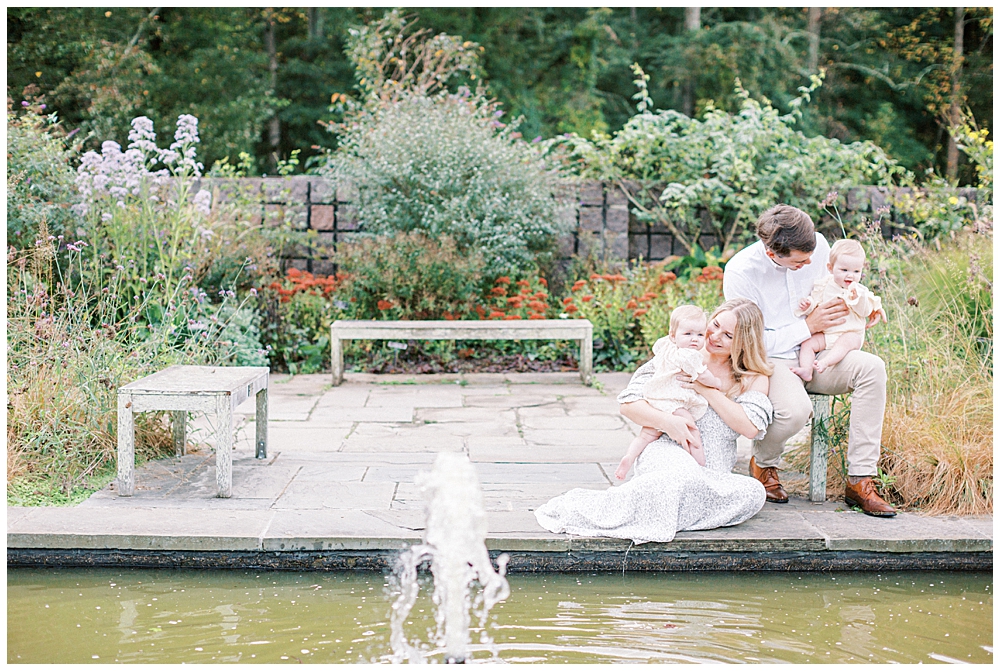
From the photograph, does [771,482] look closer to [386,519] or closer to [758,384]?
[758,384]

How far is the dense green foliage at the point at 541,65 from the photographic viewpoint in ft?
45.2

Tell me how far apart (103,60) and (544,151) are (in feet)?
25.5

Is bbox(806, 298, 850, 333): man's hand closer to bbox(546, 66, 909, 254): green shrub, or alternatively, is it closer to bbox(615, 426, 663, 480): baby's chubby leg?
bbox(615, 426, 663, 480): baby's chubby leg

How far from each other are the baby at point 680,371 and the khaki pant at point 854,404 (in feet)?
0.92

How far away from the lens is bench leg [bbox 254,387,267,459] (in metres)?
4.62

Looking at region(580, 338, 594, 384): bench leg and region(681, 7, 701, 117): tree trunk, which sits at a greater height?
→ region(681, 7, 701, 117): tree trunk

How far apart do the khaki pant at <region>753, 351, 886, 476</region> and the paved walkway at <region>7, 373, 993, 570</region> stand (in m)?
0.26

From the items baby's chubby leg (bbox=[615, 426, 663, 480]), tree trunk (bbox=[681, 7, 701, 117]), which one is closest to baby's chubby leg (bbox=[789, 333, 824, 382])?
baby's chubby leg (bbox=[615, 426, 663, 480])

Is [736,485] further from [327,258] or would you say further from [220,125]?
[220,125]

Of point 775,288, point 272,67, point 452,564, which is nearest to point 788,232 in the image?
point 775,288

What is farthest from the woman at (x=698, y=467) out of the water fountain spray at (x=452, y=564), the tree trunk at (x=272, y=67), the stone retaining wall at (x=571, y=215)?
the tree trunk at (x=272, y=67)

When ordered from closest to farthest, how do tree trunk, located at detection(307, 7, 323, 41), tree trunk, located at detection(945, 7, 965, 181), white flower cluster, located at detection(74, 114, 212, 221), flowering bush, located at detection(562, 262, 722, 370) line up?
white flower cluster, located at detection(74, 114, 212, 221)
flowering bush, located at detection(562, 262, 722, 370)
tree trunk, located at detection(945, 7, 965, 181)
tree trunk, located at detection(307, 7, 323, 41)

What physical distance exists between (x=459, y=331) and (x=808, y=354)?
334cm

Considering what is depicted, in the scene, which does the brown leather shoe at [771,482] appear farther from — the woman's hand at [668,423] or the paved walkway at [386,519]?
the woman's hand at [668,423]
